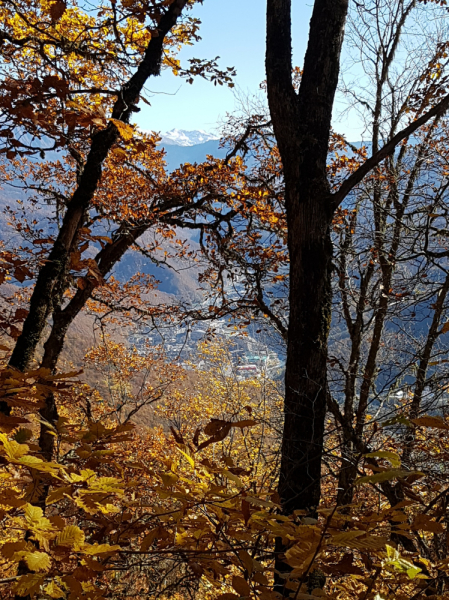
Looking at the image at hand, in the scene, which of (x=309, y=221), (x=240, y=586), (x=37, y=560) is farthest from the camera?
(x=309, y=221)

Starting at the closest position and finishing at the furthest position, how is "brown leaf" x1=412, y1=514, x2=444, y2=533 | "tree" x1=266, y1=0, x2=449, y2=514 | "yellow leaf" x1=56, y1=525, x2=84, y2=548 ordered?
1. "yellow leaf" x1=56, y1=525, x2=84, y2=548
2. "brown leaf" x1=412, y1=514, x2=444, y2=533
3. "tree" x1=266, y1=0, x2=449, y2=514

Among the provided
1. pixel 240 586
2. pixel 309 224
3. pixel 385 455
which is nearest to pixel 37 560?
pixel 240 586

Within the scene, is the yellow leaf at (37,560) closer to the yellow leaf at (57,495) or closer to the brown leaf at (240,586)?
the yellow leaf at (57,495)

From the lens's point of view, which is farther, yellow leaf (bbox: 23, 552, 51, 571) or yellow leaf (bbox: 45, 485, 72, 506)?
yellow leaf (bbox: 45, 485, 72, 506)

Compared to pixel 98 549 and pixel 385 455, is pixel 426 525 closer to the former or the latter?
pixel 385 455

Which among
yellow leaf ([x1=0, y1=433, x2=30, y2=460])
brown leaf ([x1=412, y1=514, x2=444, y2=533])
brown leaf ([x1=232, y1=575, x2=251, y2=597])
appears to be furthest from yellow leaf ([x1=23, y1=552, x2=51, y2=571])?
brown leaf ([x1=412, y1=514, x2=444, y2=533])

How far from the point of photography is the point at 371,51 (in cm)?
816

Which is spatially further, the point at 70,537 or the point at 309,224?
the point at 309,224

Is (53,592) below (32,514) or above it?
below

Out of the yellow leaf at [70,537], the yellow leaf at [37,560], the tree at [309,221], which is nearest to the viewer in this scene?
the yellow leaf at [37,560]

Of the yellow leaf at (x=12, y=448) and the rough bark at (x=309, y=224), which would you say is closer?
the yellow leaf at (x=12, y=448)

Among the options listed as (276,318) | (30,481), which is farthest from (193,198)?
(30,481)

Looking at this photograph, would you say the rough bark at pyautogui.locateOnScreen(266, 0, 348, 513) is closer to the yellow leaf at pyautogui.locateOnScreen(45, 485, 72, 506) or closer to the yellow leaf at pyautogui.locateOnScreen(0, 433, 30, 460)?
the yellow leaf at pyautogui.locateOnScreen(45, 485, 72, 506)

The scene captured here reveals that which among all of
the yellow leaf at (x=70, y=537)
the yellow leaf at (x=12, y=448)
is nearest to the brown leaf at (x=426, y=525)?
the yellow leaf at (x=70, y=537)
